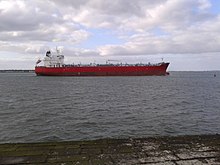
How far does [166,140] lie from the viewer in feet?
16.3

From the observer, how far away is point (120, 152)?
429 cm

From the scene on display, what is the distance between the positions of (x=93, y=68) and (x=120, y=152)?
7193cm

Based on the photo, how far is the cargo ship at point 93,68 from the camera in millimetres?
73562

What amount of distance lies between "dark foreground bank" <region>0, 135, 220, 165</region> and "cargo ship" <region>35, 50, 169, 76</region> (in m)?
68.4

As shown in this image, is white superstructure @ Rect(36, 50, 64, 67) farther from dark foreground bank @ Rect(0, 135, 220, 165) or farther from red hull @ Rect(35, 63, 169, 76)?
dark foreground bank @ Rect(0, 135, 220, 165)

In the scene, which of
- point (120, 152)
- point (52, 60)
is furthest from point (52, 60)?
point (120, 152)

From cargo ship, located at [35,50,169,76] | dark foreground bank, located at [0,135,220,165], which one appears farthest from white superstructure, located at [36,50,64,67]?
dark foreground bank, located at [0,135,220,165]

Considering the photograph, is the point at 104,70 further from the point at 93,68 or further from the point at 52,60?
the point at 52,60

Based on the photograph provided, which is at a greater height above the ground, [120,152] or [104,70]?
[104,70]

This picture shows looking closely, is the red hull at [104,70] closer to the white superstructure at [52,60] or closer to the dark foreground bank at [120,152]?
the white superstructure at [52,60]

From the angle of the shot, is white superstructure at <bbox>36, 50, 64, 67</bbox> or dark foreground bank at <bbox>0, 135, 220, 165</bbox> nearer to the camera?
dark foreground bank at <bbox>0, 135, 220, 165</bbox>

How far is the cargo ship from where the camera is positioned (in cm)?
7356

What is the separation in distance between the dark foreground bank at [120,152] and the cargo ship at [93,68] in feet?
224

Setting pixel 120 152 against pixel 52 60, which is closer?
pixel 120 152
